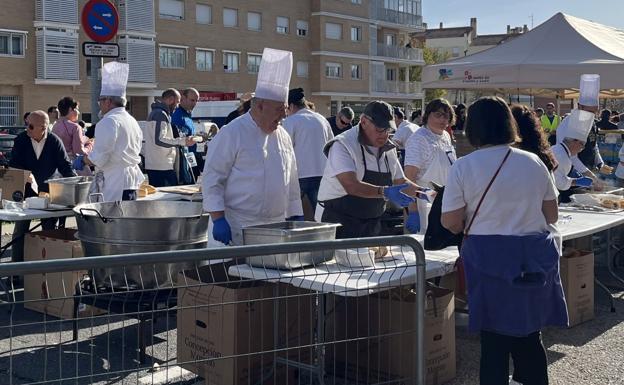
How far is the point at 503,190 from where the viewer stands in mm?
3822

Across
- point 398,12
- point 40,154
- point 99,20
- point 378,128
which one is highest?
point 398,12

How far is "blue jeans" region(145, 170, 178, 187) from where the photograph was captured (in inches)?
373

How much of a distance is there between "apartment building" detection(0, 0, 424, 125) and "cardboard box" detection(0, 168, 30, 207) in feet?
70.7

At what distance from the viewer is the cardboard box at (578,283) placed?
617 centimetres

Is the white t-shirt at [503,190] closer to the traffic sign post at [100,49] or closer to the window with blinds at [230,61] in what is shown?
the traffic sign post at [100,49]

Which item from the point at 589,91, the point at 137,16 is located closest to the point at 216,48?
the point at 137,16

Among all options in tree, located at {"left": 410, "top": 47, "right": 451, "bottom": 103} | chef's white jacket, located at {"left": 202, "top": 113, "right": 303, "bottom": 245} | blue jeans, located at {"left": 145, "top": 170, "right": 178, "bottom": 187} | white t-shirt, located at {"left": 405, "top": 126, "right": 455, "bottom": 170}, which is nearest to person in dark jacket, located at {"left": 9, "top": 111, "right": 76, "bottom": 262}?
blue jeans, located at {"left": 145, "top": 170, "right": 178, "bottom": 187}

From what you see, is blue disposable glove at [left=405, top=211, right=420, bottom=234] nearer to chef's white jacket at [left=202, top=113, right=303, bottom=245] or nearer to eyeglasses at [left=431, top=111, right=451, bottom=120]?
eyeglasses at [left=431, top=111, right=451, bottom=120]

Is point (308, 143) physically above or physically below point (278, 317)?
above

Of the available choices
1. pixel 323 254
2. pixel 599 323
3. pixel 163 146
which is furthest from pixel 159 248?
pixel 163 146

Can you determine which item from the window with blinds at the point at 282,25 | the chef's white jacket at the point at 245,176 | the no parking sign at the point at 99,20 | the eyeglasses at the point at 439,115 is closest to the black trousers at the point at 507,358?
the chef's white jacket at the point at 245,176

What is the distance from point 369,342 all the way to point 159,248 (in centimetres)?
132

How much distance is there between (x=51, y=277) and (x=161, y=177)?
10.6ft

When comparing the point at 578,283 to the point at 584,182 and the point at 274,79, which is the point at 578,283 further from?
the point at 274,79
